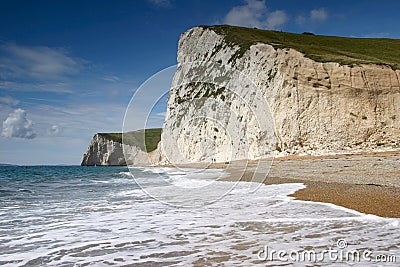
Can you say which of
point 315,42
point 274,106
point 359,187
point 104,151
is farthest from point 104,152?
point 359,187

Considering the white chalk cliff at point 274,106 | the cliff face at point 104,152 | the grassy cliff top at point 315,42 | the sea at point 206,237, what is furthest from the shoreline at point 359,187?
the cliff face at point 104,152

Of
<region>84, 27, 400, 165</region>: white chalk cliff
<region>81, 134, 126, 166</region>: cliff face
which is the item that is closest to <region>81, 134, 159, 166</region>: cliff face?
<region>81, 134, 126, 166</region>: cliff face

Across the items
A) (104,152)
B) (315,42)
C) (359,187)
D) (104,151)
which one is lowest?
(359,187)

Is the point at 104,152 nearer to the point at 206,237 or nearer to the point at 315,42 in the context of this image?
the point at 315,42

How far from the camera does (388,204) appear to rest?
25.5 ft

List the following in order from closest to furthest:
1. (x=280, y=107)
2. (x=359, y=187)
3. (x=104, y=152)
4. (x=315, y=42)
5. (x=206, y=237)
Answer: (x=206, y=237) < (x=359, y=187) < (x=280, y=107) < (x=315, y=42) < (x=104, y=152)

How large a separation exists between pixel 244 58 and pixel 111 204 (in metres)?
36.5

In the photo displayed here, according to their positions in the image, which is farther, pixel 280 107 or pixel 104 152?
pixel 104 152

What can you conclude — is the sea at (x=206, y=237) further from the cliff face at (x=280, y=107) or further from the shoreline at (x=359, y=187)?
the cliff face at (x=280, y=107)

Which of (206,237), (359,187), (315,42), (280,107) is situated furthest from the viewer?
Result: (315,42)

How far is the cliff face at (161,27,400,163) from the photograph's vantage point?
1164 inches

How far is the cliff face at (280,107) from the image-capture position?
29.6m

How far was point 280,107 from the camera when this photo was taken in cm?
3453

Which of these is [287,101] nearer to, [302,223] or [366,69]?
[366,69]
